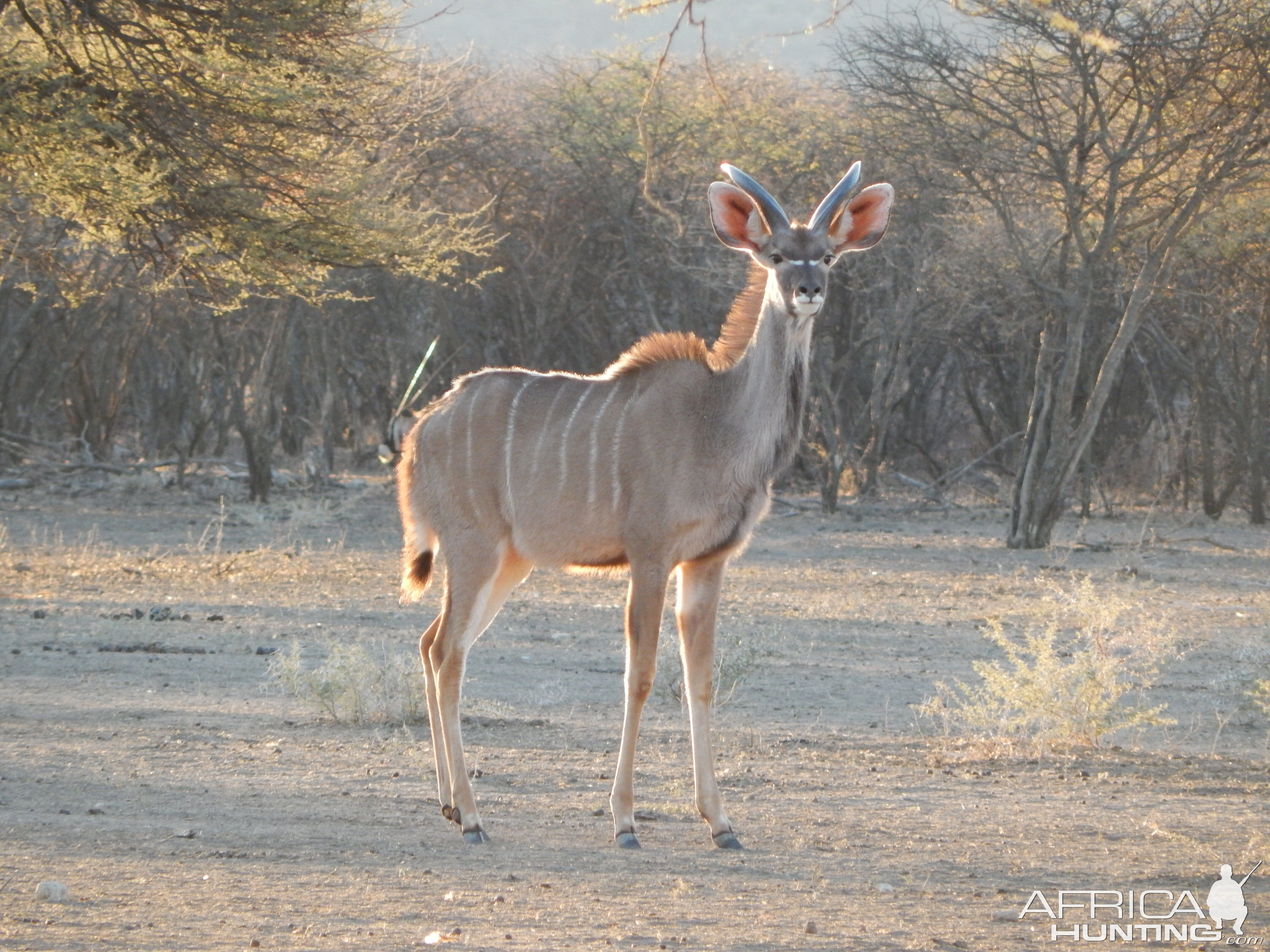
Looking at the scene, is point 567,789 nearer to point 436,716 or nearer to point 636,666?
point 436,716

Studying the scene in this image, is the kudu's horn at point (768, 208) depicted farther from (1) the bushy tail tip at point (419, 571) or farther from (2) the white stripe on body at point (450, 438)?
(1) the bushy tail tip at point (419, 571)

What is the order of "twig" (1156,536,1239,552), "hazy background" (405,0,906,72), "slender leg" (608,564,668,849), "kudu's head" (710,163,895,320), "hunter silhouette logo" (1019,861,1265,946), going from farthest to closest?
"hazy background" (405,0,906,72) < "twig" (1156,536,1239,552) < "kudu's head" (710,163,895,320) < "slender leg" (608,564,668,849) < "hunter silhouette logo" (1019,861,1265,946)

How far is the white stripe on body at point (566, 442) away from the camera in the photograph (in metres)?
5.43

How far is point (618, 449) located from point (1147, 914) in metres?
2.30

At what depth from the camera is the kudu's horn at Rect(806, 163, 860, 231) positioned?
17.4 feet

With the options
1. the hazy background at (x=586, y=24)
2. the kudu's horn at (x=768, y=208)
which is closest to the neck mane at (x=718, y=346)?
the kudu's horn at (x=768, y=208)

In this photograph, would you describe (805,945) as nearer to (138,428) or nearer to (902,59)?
(902,59)

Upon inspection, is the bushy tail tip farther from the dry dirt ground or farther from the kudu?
the dry dirt ground

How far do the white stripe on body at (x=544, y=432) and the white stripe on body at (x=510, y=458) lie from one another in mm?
87

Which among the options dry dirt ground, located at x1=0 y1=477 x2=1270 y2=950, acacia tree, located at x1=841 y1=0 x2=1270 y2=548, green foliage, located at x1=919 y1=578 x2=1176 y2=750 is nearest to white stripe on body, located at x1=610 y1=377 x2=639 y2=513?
dry dirt ground, located at x1=0 y1=477 x2=1270 y2=950

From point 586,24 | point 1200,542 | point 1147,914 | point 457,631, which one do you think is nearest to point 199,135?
point 457,631

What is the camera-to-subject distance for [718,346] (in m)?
5.62

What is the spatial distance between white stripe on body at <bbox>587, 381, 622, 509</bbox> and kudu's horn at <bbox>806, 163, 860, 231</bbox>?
97 cm

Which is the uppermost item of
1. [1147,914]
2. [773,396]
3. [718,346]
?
[718,346]
